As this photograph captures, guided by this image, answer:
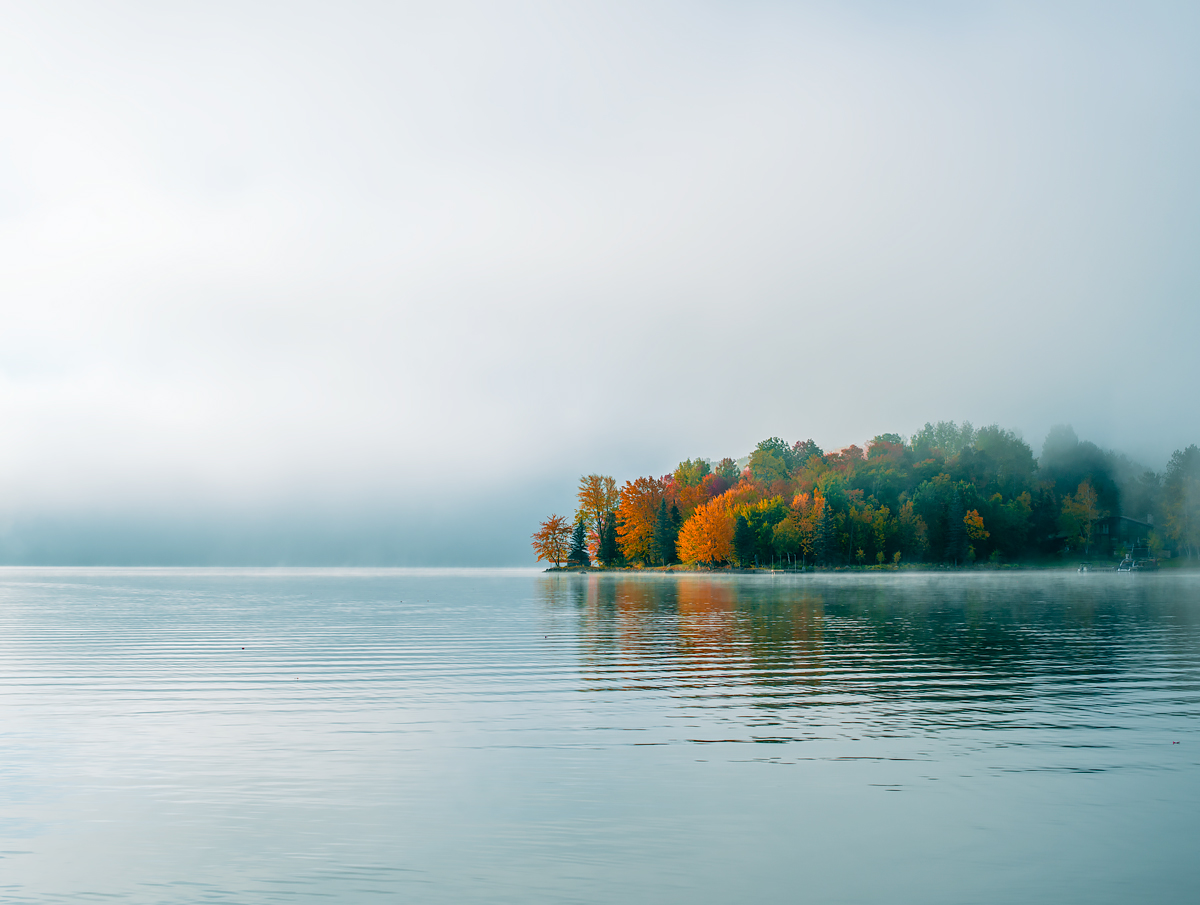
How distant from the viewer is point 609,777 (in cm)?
1395

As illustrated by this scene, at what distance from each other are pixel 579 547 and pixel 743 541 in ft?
129

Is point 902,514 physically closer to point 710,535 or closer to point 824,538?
point 824,538

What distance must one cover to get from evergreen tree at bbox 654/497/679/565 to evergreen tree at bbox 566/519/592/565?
1793 centimetres

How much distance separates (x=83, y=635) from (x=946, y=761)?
39.1 m

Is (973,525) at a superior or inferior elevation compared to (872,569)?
superior

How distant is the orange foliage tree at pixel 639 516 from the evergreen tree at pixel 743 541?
63.2 ft

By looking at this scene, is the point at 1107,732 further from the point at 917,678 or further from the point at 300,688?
the point at 300,688

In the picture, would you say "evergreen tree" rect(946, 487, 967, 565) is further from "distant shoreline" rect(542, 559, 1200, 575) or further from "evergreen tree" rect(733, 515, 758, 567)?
"evergreen tree" rect(733, 515, 758, 567)

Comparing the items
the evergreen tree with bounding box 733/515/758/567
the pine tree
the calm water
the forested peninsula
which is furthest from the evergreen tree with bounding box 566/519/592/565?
the calm water

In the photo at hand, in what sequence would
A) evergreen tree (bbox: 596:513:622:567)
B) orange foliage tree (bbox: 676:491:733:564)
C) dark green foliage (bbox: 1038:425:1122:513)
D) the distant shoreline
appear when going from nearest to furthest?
orange foliage tree (bbox: 676:491:733:564), the distant shoreline, evergreen tree (bbox: 596:513:622:567), dark green foliage (bbox: 1038:425:1122:513)

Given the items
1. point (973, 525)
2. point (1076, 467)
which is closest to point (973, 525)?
point (973, 525)

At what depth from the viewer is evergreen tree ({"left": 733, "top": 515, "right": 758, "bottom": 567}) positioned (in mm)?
150625

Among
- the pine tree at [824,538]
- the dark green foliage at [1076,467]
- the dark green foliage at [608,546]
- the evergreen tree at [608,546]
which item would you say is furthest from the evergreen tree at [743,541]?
the dark green foliage at [1076,467]

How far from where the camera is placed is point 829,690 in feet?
73.0
